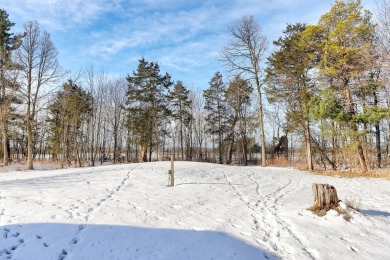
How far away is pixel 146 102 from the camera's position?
30719 mm

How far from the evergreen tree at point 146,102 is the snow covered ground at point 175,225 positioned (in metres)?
21.2

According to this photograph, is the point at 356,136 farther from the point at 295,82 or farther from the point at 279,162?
the point at 279,162

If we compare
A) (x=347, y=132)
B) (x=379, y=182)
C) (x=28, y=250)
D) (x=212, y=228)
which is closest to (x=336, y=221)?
(x=212, y=228)

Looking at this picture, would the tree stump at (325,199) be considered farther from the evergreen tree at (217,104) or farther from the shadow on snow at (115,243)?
the evergreen tree at (217,104)

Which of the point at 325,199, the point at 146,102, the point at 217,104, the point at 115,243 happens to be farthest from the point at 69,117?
the point at 325,199

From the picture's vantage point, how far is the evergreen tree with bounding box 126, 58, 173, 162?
30.4m

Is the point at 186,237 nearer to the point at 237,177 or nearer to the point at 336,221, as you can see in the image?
the point at 336,221

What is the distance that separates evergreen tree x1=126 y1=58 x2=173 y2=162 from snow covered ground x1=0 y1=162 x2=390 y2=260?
2124 centimetres

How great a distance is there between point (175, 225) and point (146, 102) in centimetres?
2599

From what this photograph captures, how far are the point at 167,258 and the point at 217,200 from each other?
12.5 ft

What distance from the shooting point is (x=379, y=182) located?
41.0 ft

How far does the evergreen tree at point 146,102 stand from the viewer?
3041 cm

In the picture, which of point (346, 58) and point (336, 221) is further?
point (346, 58)

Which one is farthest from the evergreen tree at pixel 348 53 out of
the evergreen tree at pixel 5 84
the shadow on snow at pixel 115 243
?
the evergreen tree at pixel 5 84
